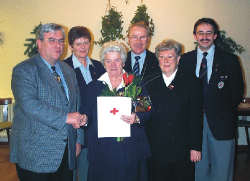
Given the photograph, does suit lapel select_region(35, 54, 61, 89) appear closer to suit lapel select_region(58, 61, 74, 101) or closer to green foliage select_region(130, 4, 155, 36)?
suit lapel select_region(58, 61, 74, 101)

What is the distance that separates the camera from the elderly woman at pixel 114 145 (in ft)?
6.34

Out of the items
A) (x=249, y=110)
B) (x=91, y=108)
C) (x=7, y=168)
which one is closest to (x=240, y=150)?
(x=249, y=110)

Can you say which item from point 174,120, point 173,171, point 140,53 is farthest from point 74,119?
point 140,53

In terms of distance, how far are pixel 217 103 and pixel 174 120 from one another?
62 cm

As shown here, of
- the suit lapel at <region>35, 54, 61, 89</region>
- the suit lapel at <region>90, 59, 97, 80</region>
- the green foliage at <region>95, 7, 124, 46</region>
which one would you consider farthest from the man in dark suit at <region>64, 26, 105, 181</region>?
the green foliage at <region>95, 7, 124, 46</region>

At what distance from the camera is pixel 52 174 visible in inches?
74.6

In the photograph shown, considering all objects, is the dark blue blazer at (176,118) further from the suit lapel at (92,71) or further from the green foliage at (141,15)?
the green foliage at (141,15)

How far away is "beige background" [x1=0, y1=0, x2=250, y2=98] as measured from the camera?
4.91m

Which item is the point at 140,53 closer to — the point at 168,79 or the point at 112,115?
the point at 168,79

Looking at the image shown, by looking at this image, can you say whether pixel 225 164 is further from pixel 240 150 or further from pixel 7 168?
pixel 7 168

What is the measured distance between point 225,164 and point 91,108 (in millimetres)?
1591

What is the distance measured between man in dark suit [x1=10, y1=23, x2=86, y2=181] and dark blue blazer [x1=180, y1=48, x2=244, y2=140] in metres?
1.34

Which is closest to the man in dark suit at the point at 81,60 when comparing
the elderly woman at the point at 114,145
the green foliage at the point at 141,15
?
the elderly woman at the point at 114,145

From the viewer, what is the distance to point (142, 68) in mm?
2828
